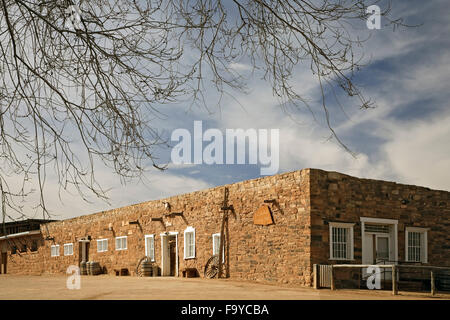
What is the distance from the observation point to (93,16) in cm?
611

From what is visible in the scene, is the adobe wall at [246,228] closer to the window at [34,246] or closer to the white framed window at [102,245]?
the white framed window at [102,245]

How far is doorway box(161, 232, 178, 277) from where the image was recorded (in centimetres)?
2239

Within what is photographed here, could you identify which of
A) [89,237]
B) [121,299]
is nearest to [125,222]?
[89,237]

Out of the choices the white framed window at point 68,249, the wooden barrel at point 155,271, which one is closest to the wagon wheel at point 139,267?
the wooden barrel at point 155,271

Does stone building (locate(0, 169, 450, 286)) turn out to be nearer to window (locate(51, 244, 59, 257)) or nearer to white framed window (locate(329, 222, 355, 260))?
white framed window (locate(329, 222, 355, 260))

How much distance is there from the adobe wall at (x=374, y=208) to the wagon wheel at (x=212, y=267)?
473 cm

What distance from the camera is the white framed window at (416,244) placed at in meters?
17.5

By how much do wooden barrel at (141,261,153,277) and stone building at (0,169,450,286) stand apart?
467 millimetres

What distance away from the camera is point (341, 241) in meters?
15.9

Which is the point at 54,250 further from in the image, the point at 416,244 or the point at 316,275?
the point at 416,244

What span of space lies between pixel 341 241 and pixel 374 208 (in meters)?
1.70

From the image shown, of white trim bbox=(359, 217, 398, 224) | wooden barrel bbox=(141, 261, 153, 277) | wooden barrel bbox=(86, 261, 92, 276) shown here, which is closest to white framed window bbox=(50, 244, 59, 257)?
wooden barrel bbox=(86, 261, 92, 276)
